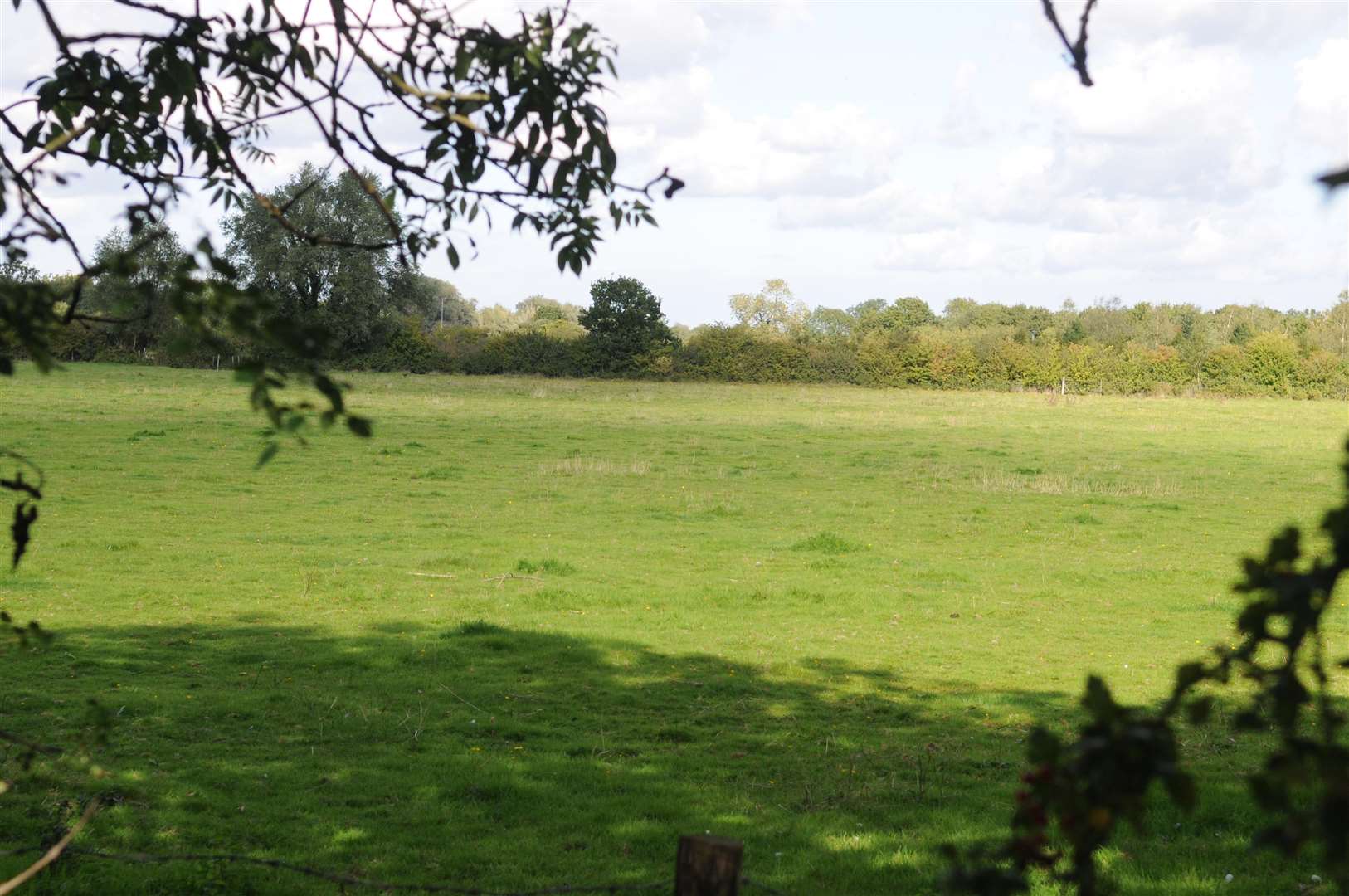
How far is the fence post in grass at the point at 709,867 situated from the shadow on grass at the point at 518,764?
242 centimetres

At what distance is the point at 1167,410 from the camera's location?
5516 cm

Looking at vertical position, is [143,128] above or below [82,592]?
above

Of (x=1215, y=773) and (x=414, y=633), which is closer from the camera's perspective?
(x=1215, y=773)

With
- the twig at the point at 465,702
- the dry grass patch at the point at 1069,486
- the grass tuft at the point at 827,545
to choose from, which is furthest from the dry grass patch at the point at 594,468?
the twig at the point at 465,702

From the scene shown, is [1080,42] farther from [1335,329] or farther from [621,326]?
[1335,329]

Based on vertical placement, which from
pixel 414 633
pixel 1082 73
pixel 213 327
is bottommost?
pixel 414 633

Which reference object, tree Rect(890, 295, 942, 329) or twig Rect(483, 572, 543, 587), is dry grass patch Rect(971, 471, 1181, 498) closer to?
twig Rect(483, 572, 543, 587)

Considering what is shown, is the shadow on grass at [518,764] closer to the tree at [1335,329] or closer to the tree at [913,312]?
the tree at [1335,329]

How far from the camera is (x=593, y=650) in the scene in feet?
37.8

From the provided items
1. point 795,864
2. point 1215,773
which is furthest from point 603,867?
point 1215,773

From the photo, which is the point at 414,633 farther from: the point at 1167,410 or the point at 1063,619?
the point at 1167,410

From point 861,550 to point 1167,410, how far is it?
43.0 metres

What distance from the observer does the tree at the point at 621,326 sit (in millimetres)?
73062

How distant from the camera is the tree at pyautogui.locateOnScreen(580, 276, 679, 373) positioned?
7306 centimetres
